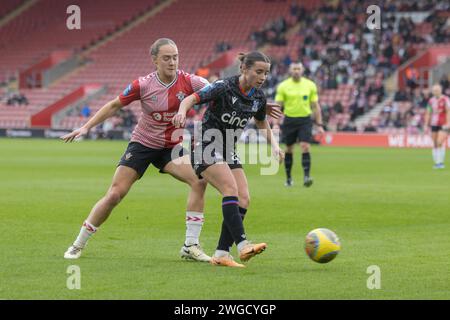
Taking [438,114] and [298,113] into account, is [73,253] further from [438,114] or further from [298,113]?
[438,114]

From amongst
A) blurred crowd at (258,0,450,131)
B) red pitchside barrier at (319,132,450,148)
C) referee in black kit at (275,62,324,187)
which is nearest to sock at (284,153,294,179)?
referee in black kit at (275,62,324,187)

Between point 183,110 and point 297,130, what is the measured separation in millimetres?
11742

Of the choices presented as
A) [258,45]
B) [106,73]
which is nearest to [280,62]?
[258,45]

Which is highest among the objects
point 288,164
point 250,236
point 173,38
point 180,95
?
point 173,38

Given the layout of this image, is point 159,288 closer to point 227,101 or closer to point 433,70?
point 227,101

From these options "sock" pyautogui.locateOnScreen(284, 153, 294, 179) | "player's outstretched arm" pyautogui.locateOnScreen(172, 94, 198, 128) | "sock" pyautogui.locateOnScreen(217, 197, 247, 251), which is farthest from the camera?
"sock" pyautogui.locateOnScreen(284, 153, 294, 179)

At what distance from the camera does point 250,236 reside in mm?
12211

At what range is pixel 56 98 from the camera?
5816 cm

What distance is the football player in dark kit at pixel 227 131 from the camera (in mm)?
9594

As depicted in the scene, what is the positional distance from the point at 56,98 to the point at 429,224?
153ft

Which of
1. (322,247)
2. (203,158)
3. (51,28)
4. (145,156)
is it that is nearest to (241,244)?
(322,247)

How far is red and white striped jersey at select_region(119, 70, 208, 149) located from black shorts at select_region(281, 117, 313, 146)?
10.5 meters

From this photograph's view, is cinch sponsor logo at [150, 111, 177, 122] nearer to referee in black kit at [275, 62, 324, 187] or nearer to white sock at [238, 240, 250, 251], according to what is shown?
white sock at [238, 240, 250, 251]

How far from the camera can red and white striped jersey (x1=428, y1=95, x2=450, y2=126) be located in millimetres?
28422
